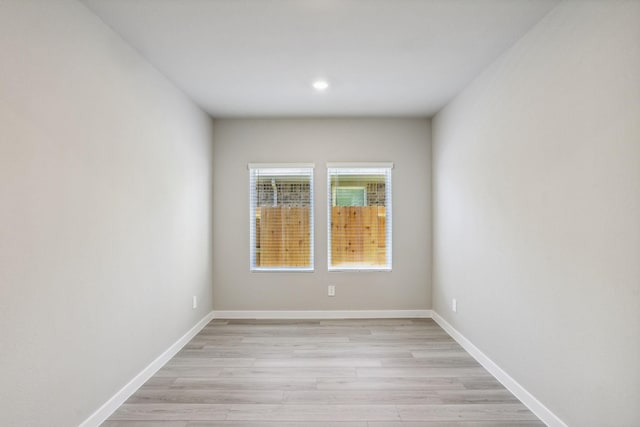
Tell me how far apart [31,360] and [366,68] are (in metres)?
2.93

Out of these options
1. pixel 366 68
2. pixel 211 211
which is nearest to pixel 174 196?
pixel 211 211

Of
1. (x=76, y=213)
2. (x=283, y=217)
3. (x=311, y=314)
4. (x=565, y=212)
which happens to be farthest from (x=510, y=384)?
(x=76, y=213)

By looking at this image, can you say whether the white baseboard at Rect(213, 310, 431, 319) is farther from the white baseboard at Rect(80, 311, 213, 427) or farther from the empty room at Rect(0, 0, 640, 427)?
the white baseboard at Rect(80, 311, 213, 427)

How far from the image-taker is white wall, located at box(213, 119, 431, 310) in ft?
14.0

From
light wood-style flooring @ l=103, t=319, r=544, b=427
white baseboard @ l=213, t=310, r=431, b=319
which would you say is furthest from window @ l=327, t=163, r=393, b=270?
light wood-style flooring @ l=103, t=319, r=544, b=427

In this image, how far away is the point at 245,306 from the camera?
428 centimetres

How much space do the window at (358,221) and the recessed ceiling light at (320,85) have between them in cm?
125

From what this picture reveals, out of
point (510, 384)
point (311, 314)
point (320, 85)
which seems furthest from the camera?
point (311, 314)

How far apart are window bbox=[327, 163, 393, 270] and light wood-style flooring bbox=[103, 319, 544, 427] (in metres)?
0.97

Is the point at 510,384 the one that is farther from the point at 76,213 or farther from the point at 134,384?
the point at 76,213

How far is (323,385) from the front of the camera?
8.45ft

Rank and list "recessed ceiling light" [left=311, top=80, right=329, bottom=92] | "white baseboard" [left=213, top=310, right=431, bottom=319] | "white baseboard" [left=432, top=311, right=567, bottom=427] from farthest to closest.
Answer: "white baseboard" [left=213, top=310, right=431, bottom=319] → "recessed ceiling light" [left=311, top=80, right=329, bottom=92] → "white baseboard" [left=432, top=311, right=567, bottom=427]

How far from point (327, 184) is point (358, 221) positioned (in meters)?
0.63

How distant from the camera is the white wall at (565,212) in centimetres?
159
